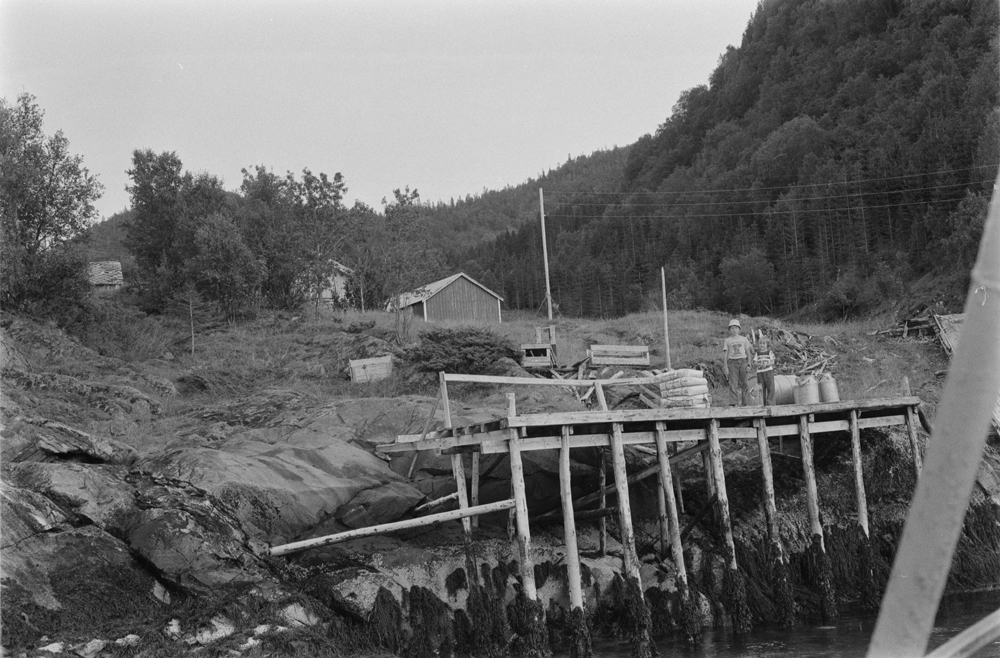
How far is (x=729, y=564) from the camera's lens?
15.9 metres

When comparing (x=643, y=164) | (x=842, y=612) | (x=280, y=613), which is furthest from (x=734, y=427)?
(x=643, y=164)

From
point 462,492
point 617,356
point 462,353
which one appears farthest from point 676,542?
point 462,353

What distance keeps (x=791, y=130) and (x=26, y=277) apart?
63.0m

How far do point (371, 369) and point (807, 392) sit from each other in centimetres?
1348

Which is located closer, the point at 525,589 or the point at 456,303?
the point at 525,589

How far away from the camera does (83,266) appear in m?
34.0

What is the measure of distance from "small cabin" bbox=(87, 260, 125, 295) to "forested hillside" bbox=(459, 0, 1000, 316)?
1463 inches

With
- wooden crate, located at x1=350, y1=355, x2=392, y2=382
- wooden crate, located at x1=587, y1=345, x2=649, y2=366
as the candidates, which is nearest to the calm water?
wooden crate, located at x1=587, y1=345, x2=649, y2=366

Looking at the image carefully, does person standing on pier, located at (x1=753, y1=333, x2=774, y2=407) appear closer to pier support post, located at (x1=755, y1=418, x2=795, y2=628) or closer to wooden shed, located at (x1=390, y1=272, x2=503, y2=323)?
pier support post, located at (x1=755, y1=418, x2=795, y2=628)

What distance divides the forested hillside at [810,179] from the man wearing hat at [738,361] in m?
29.9

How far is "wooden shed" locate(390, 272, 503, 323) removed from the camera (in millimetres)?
48469

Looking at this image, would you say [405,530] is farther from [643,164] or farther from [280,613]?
[643,164]

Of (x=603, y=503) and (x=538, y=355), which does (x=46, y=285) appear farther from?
(x=603, y=503)

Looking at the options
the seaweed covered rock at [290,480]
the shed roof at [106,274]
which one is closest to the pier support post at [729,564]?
the seaweed covered rock at [290,480]
